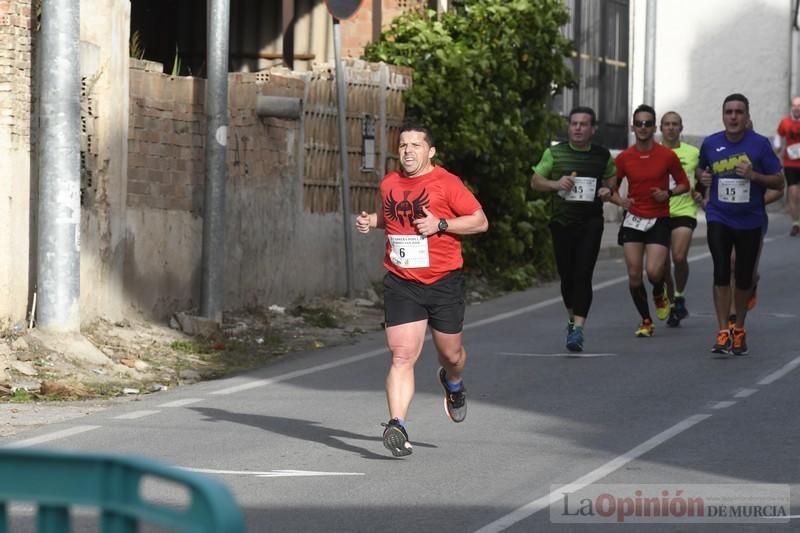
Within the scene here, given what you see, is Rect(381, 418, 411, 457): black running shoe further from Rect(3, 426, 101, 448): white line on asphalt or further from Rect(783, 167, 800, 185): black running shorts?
Rect(783, 167, 800, 185): black running shorts

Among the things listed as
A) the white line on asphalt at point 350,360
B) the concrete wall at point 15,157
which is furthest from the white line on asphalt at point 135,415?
the concrete wall at point 15,157

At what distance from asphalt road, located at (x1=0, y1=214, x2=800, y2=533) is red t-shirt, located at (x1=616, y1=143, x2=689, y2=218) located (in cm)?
111

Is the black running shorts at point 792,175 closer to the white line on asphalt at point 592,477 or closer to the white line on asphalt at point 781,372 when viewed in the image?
the white line on asphalt at point 781,372

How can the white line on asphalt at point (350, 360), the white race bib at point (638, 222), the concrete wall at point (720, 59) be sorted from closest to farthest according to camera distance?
the white line on asphalt at point (350, 360)
the white race bib at point (638, 222)
the concrete wall at point (720, 59)

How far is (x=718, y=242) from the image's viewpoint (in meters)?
13.5

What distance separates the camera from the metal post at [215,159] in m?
14.7

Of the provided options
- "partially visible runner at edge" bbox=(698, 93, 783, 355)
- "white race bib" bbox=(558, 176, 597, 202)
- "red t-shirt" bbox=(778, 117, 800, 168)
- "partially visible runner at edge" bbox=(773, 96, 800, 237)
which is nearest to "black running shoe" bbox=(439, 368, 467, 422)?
"partially visible runner at edge" bbox=(698, 93, 783, 355)

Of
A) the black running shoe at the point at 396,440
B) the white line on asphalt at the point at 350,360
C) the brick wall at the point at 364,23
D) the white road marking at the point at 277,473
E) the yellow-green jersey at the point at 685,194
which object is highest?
the brick wall at the point at 364,23

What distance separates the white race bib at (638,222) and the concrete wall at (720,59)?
2062cm

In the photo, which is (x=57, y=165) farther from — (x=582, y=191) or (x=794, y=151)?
(x=794, y=151)

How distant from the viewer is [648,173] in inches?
583

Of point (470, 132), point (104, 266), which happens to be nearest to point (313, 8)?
point (470, 132)

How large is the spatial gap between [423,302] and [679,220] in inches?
286

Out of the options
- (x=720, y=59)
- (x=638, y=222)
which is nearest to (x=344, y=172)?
(x=638, y=222)
